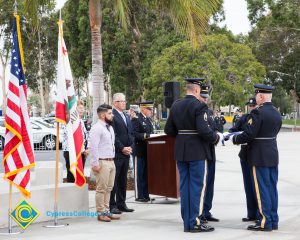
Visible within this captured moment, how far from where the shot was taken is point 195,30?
1326 cm

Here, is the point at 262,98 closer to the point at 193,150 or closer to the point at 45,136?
the point at 193,150

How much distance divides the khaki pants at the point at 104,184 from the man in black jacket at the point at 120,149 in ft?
1.68

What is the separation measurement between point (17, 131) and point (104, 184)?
5.39 feet

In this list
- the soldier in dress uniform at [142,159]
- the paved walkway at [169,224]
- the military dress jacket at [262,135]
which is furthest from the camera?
the soldier in dress uniform at [142,159]

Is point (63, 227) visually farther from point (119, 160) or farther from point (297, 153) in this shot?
point (297, 153)

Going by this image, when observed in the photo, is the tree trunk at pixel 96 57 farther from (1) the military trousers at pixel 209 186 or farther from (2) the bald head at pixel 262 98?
(2) the bald head at pixel 262 98

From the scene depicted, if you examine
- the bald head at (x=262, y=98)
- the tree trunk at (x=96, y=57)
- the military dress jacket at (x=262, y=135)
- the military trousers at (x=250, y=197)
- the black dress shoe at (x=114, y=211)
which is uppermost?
the tree trunk at (x=96, y=57)

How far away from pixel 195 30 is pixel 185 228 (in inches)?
224

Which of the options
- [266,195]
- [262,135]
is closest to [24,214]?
[266,195]

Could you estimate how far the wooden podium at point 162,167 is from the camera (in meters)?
10.9

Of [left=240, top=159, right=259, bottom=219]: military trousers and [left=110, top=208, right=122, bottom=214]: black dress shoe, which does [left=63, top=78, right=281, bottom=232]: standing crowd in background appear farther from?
[left=110, top=208, right=122, bottom=214]: black dress shoe

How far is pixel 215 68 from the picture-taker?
4791cm

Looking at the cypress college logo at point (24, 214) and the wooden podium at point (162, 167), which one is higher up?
the wooden podium at point (162, 167)

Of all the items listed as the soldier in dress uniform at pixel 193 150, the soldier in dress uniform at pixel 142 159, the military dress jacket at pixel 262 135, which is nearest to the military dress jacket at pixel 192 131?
the soldier in dress uniform at pixel 193 150
